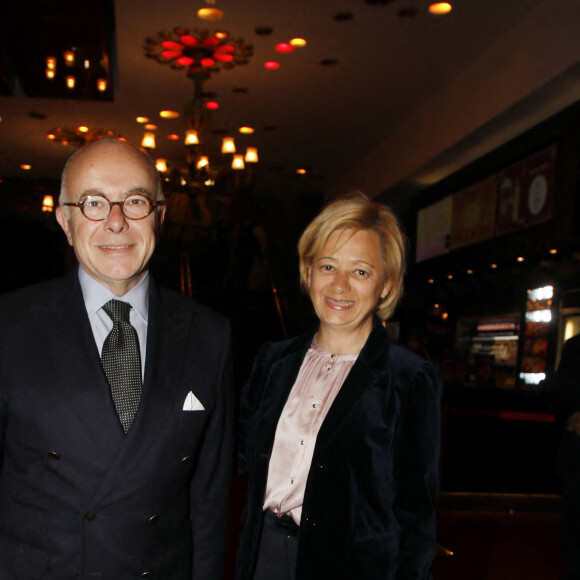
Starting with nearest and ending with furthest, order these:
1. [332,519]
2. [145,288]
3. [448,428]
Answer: [145,288]
[332,519]
[448,428]

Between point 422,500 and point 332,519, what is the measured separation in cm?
27

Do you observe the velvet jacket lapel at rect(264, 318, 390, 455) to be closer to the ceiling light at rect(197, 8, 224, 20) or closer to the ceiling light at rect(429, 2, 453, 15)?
the ceiling light at rect(429, 2, 453, 15)

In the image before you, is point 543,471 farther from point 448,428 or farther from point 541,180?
point 541,180

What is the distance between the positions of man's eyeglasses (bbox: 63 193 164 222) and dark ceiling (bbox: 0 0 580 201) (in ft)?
12.5

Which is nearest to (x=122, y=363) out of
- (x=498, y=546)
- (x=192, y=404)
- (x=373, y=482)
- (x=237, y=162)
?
(x=192, y=404)

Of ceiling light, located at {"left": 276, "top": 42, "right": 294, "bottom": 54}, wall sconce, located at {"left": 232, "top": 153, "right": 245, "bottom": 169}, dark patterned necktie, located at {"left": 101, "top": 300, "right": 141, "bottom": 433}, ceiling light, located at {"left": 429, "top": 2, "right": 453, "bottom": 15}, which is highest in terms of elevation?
ceiling light, located at {"left": 276, "top": 42, "right": 294, "bottom": 54}

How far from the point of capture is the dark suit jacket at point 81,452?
1.48 meters

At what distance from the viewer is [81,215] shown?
162 cm

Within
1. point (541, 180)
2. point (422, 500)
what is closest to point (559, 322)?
point (541, 180)

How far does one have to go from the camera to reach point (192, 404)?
1652 mm

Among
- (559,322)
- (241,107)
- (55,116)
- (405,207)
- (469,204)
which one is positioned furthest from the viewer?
(405,207)

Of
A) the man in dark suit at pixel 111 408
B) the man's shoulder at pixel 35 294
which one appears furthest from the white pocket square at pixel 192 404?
the man's shoulder at pixel 35 294

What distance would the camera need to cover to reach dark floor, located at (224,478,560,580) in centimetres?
423

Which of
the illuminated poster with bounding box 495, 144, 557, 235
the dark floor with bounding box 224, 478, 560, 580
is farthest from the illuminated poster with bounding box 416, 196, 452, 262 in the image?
the dark floor with bounding box 224, 478, 560, 580
